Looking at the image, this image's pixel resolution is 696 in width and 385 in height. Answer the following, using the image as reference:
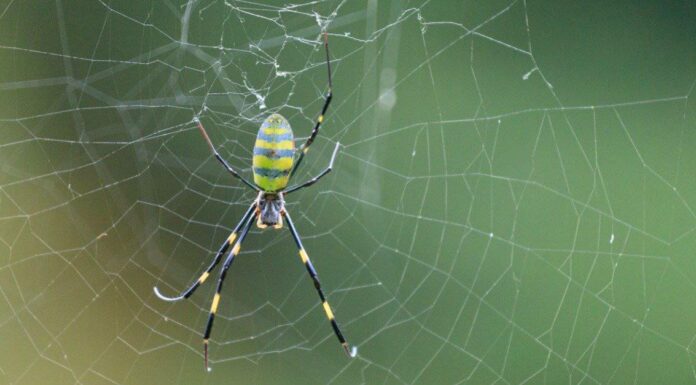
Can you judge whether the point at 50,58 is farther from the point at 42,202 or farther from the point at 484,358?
the point at 484,358

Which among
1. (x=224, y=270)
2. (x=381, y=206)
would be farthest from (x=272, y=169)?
(x=381, y=206)

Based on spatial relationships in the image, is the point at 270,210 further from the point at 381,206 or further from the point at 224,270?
the point at 381,206

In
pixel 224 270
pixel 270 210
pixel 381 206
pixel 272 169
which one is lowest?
pixel 381 206

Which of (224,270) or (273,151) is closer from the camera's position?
(273,151)

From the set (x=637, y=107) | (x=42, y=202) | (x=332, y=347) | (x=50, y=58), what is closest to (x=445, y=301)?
(x=332, y=347)

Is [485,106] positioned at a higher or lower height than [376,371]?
higher
